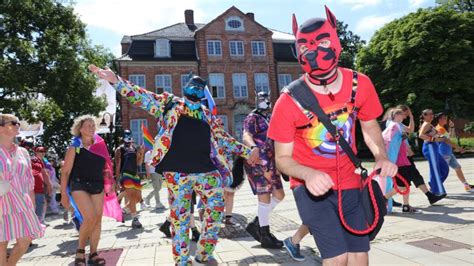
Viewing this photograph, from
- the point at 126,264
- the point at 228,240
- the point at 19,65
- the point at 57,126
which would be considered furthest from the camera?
the point at 57,126

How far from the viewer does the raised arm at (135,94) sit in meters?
3.78

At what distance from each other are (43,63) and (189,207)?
17.7 meters

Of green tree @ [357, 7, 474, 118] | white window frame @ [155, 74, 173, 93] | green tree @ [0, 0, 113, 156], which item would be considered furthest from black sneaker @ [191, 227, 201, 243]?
white window frame @ [155, 74, 173, 93]

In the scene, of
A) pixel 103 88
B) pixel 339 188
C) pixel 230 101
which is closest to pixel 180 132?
pixel 339 188

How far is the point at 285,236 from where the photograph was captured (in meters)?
5.74

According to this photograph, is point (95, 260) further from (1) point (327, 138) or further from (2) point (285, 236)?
(1) point (327, 138)

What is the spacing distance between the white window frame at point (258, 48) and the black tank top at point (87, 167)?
30990 millimetres

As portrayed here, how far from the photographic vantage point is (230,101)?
34.3 metres

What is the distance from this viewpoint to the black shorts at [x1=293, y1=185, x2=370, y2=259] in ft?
7.66

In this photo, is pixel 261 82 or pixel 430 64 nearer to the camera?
pixel 430 64

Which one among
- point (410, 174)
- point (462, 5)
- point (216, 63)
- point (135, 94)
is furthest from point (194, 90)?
point (462, 5)

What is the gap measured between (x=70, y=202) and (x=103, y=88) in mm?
20210

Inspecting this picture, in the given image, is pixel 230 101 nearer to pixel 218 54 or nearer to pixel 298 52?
pixel 218 54

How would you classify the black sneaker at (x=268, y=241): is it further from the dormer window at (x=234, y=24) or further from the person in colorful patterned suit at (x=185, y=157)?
the dormer window at (x=234, y=24)
